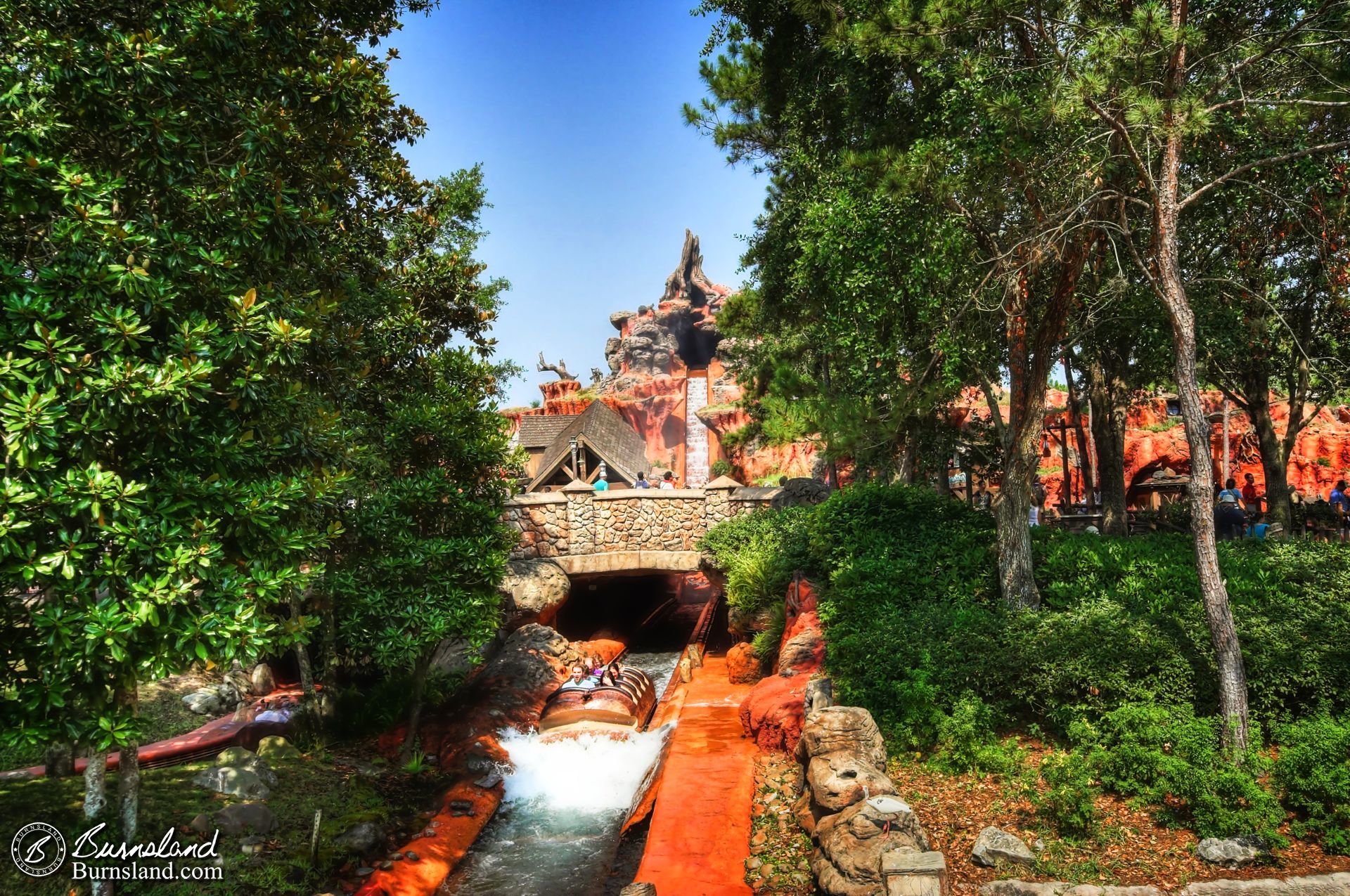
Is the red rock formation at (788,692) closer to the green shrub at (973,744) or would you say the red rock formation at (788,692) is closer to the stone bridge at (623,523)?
the green shrub at (973,744)

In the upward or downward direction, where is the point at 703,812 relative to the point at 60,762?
downward

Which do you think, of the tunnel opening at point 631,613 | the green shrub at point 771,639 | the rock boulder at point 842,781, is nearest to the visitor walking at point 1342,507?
the green shrub at point 771,639

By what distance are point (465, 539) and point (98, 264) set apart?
6669 millimetres

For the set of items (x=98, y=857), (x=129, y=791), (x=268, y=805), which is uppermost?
(x=129, y=791)

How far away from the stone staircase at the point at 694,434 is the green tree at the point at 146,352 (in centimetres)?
4702

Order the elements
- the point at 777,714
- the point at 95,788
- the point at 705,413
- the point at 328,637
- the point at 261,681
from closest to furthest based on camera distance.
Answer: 1. the point at 95,788
2. the point at 777,714
3. the point at 328,637
4. the point at 261,681
5. the point at 705,413

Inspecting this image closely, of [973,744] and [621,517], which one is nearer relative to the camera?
[973,744]

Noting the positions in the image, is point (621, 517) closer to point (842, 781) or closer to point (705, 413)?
point (842, 781)

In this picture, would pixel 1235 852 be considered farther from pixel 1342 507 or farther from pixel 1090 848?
pixel 1342 507

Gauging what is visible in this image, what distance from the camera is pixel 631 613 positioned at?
2609cm

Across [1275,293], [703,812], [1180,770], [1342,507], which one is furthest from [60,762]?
[1342,507]

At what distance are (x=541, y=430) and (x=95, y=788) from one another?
2818 centimetres

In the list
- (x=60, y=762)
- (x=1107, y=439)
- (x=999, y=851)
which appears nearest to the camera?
(x=999, y=851)

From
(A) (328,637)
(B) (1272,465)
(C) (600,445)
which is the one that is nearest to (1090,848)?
(A) (328,637)
